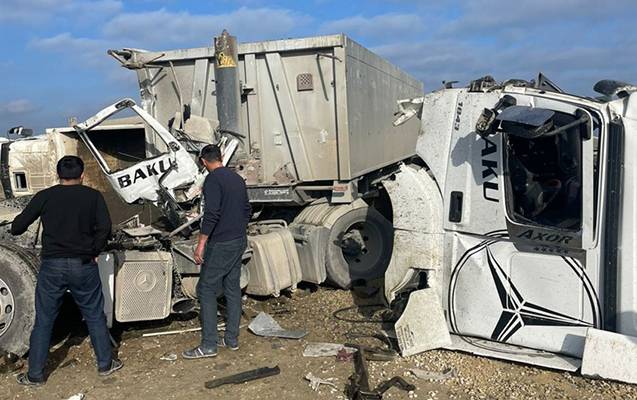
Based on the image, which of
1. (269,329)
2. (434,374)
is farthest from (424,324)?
(269,329)

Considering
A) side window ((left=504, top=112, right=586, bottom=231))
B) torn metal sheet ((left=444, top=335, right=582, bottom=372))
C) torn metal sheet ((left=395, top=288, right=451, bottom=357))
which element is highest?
side window ((left=504, top=112, right=586, bottom=231))

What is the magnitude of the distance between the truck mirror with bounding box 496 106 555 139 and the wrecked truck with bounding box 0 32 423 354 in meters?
3.02

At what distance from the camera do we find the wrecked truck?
6.29 metres

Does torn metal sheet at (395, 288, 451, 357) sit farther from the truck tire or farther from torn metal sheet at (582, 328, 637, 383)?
the truck tire

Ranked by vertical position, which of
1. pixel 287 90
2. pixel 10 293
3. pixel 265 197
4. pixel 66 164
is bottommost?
pixel 10 293

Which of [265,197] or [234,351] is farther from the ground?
[265,197]

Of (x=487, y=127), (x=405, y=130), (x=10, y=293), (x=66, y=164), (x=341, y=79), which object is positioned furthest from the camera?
(x=405, y=130)

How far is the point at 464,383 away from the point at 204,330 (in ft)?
7.09

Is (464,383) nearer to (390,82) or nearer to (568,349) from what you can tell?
(568,349)

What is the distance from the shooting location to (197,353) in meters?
5.05

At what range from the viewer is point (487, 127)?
4.22 meters

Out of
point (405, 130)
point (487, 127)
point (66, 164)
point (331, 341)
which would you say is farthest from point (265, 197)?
point (405, 130)

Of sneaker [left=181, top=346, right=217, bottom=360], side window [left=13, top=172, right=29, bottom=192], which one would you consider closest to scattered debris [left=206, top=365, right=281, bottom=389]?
sneaker [left=181, top=346, right=217, bottom=360]

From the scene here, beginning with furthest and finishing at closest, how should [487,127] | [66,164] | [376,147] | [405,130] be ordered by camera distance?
[405,130] → [376,147] → [66,164] → [487,127]
